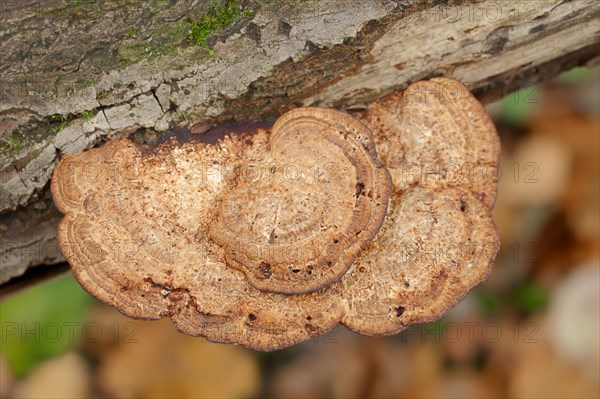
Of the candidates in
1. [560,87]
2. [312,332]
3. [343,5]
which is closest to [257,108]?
[343,5]

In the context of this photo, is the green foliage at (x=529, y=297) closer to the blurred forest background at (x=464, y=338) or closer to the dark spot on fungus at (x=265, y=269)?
the blurred forest background at (x=464, y=338)

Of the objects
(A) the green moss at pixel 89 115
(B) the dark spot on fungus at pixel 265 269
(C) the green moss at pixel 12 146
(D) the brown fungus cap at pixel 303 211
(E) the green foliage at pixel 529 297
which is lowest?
(E) the green foliage at pixel 529 297

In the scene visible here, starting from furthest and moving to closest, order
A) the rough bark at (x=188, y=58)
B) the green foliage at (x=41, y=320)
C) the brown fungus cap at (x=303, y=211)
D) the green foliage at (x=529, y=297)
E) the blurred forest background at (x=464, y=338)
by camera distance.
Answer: the green foliage at (x=529, y=297) < the blurred forest background at (x=464, y=338) < the green foliage at (x=41, y=320) < the rough bark at (x=188, y=58) < the brown fungus cap at (x=303, y=211)

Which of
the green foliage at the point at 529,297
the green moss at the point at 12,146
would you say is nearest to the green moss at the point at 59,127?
the green moss at the point at 12,146

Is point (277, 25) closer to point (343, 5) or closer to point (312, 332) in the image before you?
point (343, 5)

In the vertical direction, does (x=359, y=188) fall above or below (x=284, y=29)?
below

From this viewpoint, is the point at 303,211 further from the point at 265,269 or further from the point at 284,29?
the point at 284,29

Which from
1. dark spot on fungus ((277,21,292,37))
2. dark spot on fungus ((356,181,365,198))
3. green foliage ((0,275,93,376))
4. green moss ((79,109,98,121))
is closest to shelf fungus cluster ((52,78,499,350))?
dark spot on fungus ((356,181,365,198))

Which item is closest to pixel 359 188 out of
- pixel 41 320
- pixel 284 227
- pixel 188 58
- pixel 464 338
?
pixel 284 227
